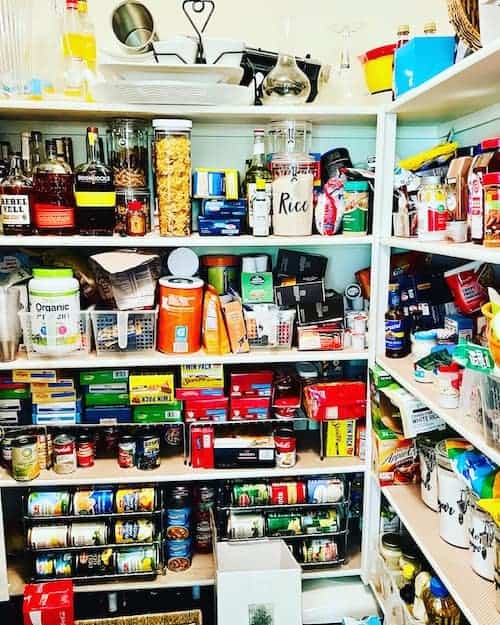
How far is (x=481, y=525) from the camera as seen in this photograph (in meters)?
1.37

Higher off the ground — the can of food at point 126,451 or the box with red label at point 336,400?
the box with red label at point 336,400

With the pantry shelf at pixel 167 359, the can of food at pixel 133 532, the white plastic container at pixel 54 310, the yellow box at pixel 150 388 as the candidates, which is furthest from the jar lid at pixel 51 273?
the can of food at pixel 133 532

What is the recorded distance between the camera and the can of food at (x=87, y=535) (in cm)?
195

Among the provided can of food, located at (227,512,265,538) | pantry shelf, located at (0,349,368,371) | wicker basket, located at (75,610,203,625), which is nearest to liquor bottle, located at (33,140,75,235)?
pantry shelf, located at (0,349,368,371)

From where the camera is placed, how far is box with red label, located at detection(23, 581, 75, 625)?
1.79 m

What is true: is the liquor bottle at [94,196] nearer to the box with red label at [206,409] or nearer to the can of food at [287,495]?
the box with red label at [206,409]

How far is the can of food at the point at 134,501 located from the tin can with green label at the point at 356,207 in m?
1.03

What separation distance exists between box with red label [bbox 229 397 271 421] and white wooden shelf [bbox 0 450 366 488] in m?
0.17

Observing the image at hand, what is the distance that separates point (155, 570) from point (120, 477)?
322 mm

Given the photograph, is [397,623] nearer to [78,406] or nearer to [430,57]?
[78,406]

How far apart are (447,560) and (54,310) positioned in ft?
3.99

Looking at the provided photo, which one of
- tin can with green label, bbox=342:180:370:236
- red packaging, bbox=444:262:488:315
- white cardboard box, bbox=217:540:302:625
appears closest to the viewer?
red packaging, bbox=444:262:488:315

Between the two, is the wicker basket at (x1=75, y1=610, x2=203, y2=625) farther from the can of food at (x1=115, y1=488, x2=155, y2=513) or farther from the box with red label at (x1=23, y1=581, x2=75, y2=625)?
the can of food at (x1=115, y1=488, x2=155, y2=513)

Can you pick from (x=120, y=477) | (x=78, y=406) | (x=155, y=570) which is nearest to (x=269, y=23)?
(x=78, y=406)
